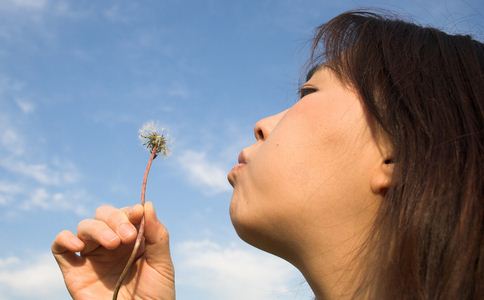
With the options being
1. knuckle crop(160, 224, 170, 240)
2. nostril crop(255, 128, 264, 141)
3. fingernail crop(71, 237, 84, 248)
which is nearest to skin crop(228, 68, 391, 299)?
nostril crop(255, 128, 264, 141)

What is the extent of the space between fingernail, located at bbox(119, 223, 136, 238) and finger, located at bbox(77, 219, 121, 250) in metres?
0.03

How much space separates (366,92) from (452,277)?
82 cm

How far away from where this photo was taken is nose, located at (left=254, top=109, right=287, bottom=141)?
243 centimetres

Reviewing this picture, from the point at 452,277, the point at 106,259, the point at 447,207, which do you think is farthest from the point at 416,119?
the point at 106,259

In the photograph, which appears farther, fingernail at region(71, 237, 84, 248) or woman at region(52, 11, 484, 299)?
fingernail at region(71, 237, 84, 248)

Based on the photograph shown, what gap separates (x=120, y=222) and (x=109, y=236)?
84 mm

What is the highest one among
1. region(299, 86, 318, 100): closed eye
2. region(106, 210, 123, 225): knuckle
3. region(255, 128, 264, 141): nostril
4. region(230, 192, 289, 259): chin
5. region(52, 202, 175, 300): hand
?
region(299, 86, 318, 100): closed eye

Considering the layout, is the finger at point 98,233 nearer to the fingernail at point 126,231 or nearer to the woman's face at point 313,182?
the fingernail at point 126,231

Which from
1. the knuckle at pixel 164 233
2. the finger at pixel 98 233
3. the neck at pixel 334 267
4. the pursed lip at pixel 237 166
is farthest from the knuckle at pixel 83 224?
the neck at pixel 334 267

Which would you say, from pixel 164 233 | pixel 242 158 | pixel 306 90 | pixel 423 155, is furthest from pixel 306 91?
pixel 164 233

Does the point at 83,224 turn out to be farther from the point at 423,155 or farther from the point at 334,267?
the point at 423,155

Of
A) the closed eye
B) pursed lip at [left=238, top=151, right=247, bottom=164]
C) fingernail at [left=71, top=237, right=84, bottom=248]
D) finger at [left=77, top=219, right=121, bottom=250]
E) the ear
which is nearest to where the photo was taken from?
the ear

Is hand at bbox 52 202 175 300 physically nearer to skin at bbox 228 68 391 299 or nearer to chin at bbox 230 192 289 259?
chin at bbox 230 192 289 259

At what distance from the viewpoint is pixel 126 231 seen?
8.68ft
